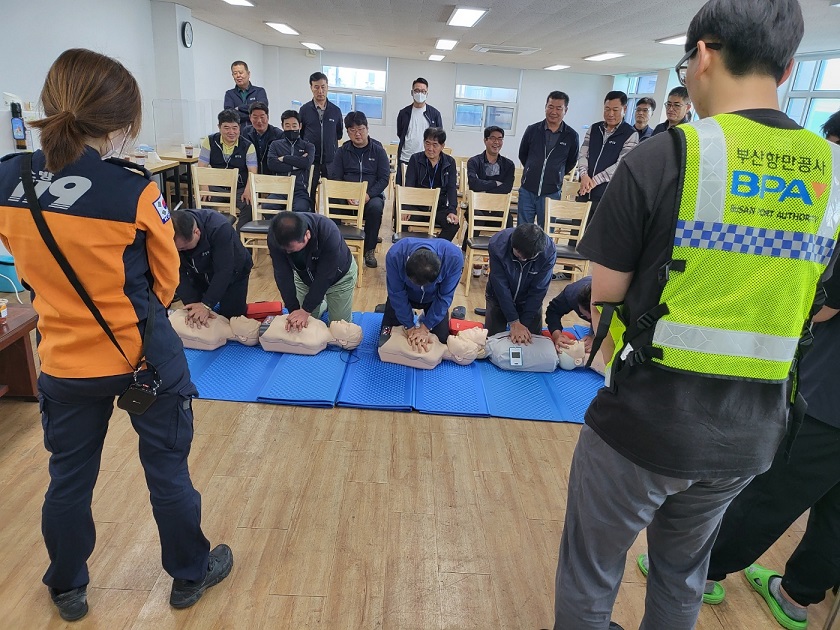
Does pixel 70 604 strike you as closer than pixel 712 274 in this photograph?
No

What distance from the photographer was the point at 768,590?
1.63 meters

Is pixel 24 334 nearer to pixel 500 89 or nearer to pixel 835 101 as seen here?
pixel 835 101

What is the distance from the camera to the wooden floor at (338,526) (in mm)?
1491

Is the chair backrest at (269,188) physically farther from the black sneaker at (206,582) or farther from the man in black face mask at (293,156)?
the black sneaker at (206,582)

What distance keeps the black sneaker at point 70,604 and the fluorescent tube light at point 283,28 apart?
26.5ft

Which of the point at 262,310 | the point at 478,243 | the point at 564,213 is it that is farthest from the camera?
the point at 564,213

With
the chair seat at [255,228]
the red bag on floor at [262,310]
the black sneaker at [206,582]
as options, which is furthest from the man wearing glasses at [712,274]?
the chair seat at [255,228]

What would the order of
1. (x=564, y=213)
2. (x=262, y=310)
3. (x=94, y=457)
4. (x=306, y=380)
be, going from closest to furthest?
(x=94, y=457), (x=306, y=380), (x=262, y=310), (x=564, y=213)

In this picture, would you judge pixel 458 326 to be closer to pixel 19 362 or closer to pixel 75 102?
pixel 19 362

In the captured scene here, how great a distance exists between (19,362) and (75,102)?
181cm

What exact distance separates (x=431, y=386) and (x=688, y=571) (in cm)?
176

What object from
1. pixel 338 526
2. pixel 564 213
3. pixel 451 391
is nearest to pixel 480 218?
pixel 564 213

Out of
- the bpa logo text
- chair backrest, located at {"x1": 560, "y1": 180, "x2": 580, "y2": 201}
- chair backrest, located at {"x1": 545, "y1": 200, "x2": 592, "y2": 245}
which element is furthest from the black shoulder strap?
chair backrest, located at {"x1": 560, "y1": 180, "x2": 580, "y2": 201}

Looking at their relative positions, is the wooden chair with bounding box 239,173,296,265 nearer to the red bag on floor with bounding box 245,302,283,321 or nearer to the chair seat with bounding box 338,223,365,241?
the chair seat with bounding box 338,223,365,241
